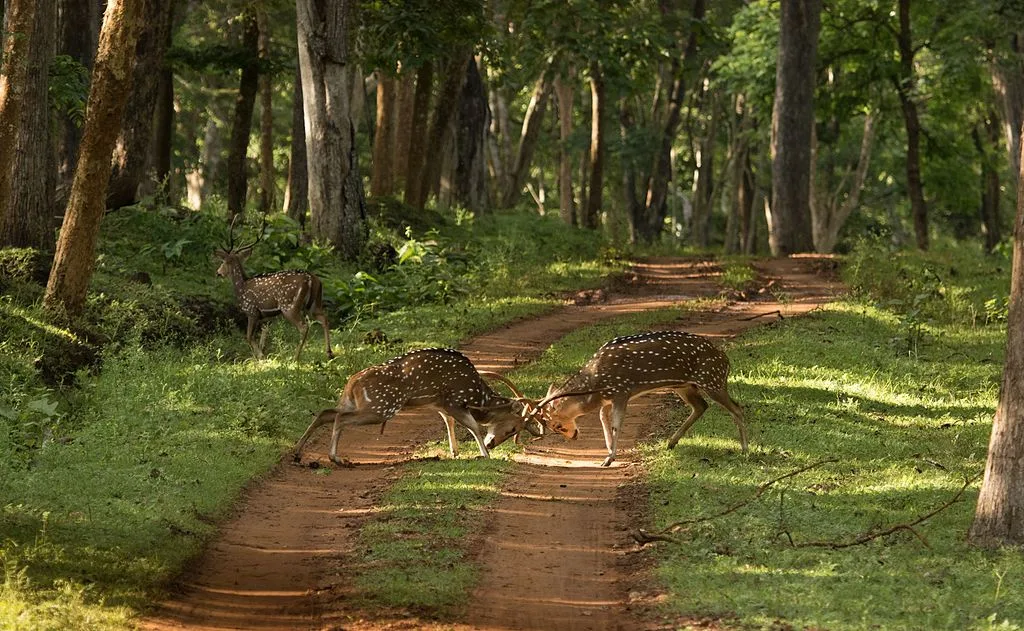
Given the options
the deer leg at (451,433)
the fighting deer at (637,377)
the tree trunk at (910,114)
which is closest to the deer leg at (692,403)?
the fighting deer at (637,377)

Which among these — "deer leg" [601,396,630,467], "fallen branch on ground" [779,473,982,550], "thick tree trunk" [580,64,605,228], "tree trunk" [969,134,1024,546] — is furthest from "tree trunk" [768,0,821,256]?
"fallen branch on ground" [779,473,982,550]

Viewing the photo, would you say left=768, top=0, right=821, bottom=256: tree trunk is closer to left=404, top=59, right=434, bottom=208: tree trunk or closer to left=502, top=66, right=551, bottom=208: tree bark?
left=404, top=59, right=434, bottom=208: tree trunk

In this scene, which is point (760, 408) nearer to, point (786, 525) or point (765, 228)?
point (786, 525)

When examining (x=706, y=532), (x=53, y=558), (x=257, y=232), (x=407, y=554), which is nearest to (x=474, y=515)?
(x=407, y=554)

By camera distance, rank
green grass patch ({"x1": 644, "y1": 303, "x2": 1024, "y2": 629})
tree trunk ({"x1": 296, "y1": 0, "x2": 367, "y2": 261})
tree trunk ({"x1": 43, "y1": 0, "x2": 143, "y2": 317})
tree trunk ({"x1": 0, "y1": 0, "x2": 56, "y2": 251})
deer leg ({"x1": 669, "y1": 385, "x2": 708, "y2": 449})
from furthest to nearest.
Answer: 1. tree trunk ({"x1": 296, "y1": 0, "x2": 367, "y2": 261})
2. tree trunk ({"x1": 0, "y1": 0, "x2": 56, "y2": 251})
3. tree trunk ({"x1": 43, "y1": 0, "x2": 143, "y2": 317})
4. deer leg ({"x1": 669, "y1": 385, "x2": 708, "y2": 449})
5. green grass patch ({"x1": 644, "y1": 303, "x2": 1024, "y2": 629})

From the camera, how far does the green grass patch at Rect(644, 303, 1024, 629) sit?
31.2ft

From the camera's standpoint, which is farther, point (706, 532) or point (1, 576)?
point (706, 532)

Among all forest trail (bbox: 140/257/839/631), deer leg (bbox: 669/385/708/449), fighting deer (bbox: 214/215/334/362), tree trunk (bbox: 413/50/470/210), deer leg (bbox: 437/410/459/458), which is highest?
tree trunk (bbox: 413/50/470/210)

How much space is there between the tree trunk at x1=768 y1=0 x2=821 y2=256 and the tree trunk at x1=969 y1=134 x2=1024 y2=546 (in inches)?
932

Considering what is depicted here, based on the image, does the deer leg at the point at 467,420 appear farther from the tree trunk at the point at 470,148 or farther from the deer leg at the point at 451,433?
the tree trunk at the point at 470,148

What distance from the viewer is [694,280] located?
29.0 metres

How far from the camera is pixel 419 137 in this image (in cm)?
3209

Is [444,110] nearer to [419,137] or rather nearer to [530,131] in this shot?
[419,137]

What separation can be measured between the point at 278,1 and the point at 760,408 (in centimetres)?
1880
